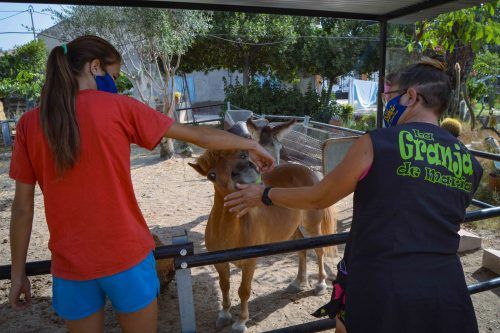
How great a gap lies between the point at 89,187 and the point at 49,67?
1.57 ft

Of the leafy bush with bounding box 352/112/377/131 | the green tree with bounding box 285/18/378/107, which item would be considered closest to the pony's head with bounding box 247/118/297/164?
the leafy bush with bounding box 352/112/377/131

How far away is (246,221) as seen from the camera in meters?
3.34

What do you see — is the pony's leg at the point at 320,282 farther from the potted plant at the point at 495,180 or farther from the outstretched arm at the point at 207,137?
the potted plant at the point at 495,180

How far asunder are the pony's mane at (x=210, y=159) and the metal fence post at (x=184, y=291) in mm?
1125

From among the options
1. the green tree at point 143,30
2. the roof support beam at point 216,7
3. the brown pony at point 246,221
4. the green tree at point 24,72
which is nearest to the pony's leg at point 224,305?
the brown pony at point 246,221

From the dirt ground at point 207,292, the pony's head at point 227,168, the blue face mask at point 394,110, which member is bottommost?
the dirt ground at point 207,292

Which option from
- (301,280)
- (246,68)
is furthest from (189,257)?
(246,68)

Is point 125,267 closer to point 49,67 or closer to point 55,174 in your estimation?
point 55,174

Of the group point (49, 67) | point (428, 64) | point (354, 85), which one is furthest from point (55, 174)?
point (354, 85)

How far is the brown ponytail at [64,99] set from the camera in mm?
1352

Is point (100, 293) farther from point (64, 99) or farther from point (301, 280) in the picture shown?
point (301, 280)

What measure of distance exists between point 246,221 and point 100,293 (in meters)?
1.89

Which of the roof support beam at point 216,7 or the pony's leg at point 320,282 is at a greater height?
the roof support beam at point 216,7

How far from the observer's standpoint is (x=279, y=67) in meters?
18.8
